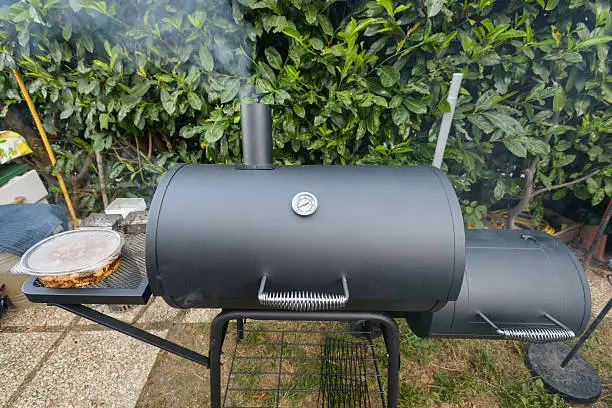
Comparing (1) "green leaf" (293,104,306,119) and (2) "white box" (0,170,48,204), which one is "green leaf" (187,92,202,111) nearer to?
(1) "green leaf" (293,104,306,119)

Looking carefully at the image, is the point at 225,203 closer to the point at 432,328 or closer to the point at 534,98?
the point at 432,328

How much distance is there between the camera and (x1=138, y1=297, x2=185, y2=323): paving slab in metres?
2.19

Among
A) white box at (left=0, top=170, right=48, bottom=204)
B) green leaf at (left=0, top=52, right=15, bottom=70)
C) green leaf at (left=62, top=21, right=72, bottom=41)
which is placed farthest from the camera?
white box at (left=0, top=170, right=48, bottom=204)

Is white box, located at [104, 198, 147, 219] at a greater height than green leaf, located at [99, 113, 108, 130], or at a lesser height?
lesser

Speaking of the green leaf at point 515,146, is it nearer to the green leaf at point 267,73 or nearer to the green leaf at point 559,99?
the green leaf at point 559,99

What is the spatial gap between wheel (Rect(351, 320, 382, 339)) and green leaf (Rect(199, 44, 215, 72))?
6.62 ft

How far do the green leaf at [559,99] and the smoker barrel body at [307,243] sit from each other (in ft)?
5.54

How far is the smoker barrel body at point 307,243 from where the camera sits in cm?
96

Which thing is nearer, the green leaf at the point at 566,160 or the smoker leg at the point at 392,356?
the smoker leg at the point at 392,356

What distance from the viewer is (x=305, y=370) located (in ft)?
5.90

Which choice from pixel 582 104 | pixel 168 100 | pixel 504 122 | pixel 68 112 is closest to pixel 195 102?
pixel 168 100

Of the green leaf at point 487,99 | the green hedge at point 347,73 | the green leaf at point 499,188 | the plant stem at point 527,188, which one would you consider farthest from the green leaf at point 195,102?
the plant stem at point 527,188

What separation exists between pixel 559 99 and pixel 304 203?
2144mm

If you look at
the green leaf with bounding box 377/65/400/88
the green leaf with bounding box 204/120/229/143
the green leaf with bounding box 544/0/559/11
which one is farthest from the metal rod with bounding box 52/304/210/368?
the green leaf with bounding box 544/0/559/11
